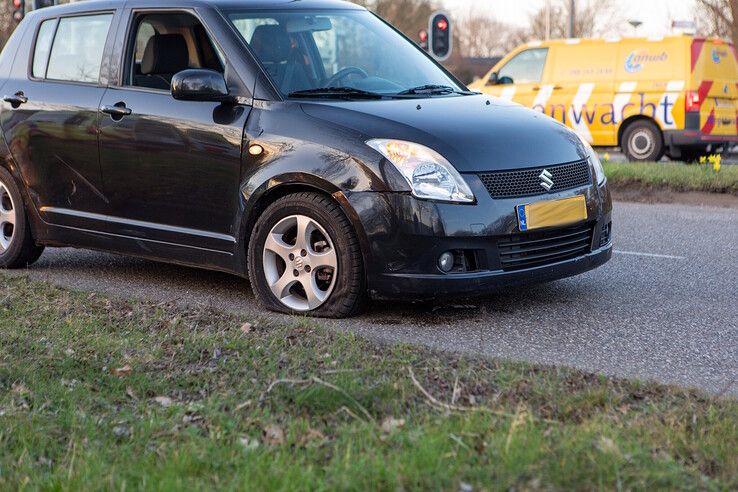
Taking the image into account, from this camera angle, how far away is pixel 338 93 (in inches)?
236

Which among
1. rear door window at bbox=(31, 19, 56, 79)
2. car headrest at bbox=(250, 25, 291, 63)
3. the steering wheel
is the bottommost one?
rear door window at bbox=(31, 19, 56, 79)

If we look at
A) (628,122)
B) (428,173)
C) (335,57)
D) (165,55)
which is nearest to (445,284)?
(428,173)

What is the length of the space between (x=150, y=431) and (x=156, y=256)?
2844 millimetres

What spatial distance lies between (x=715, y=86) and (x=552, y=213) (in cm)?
1126

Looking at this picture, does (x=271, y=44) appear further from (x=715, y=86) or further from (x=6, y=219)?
(x=715, y=86)

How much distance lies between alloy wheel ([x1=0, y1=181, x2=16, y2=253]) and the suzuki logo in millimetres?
3492

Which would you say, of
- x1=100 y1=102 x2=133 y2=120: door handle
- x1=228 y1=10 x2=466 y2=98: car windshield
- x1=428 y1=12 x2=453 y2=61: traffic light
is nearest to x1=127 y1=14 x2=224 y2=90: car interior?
x1=100 y1=102 x2=133 y2=120: door handle

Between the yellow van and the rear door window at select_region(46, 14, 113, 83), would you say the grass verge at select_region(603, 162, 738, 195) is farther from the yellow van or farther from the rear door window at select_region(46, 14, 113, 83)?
the rear door window at select_region(46, 14, 113, 83)

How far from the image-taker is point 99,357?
15.2ft

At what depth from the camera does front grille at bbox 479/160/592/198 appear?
5.40 meters

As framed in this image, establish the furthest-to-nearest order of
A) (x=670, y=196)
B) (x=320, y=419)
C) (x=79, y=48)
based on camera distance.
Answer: (x=670, y=196) < (x=79, y=48) < (x=320, y=419)

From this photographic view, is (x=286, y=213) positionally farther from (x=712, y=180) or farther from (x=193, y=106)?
(x=712, y=180)

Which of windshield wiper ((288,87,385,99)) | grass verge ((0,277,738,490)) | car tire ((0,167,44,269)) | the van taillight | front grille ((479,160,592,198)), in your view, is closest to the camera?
grass verge ((0,277,738,490))

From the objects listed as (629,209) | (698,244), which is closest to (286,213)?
(698,244)
